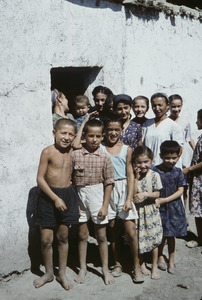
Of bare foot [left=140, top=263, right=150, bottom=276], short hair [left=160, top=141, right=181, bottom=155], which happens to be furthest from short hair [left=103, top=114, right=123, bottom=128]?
bare foot [left=140, top=263, right=150, bottom=276]

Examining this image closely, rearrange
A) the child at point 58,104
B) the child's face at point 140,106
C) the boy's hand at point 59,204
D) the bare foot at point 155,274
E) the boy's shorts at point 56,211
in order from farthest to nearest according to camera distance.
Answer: the child's face at point 140,106, the child at point 58,104, the bare foot at point 155,274, the boy's shorts at point 56,211, the boy's hand at point 59,204

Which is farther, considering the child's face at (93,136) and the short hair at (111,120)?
the short hair at (111,120)

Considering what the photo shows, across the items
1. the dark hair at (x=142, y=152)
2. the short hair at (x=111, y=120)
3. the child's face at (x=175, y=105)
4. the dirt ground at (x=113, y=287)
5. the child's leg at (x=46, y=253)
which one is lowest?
the dirt ground at (x=113, y=287)

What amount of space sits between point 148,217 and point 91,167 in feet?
2.63

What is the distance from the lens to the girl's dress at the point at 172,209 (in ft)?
11.4

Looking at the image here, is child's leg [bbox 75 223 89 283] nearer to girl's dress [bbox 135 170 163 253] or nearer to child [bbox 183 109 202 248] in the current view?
girl's dress [bbox 135 170 163 253]

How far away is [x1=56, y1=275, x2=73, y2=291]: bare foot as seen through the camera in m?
3.19

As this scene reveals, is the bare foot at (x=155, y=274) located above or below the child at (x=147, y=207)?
below

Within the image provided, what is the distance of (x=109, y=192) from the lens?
125 inches

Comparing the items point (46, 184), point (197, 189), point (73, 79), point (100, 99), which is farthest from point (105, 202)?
point (73, 79)

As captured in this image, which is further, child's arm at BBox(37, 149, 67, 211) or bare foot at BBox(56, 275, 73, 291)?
bare foot at BBox(56, 275, 73, 291)

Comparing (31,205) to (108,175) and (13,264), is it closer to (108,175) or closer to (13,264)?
(13,264)

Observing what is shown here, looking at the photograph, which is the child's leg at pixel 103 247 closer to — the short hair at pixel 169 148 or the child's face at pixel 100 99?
the short hair at pixel 169 148

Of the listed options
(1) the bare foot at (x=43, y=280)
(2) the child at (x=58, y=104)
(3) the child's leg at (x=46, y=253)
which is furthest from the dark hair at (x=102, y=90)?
(1) the bare foot at (x=43, y=280)
